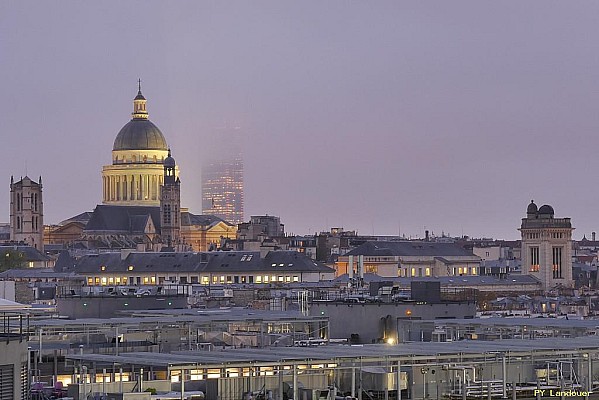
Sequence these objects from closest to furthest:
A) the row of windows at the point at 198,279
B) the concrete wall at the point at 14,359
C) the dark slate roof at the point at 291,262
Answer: the concrete wall at the point at 14,359
the row of windows at the point at 198,279
the dark slate roof at the point at 291,262

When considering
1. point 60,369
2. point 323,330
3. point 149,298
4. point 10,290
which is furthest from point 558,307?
point 60,369

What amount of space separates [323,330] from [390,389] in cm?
3037

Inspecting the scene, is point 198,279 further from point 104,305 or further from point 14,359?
point 14,359

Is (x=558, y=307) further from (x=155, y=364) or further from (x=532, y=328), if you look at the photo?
(x=155, y=364)

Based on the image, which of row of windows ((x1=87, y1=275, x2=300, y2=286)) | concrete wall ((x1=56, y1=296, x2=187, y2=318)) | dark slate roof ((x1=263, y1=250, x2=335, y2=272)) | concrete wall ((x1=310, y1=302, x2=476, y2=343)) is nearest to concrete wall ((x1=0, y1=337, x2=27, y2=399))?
concrete wall ((x1=310, y1=302, x2=476, y2=343))

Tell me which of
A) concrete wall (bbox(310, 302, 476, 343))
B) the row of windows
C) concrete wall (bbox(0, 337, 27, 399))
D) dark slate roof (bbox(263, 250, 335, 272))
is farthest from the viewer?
dark slate roof (bbox(263, 250, 335, 272))

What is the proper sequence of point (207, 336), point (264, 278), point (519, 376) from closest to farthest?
point (519, 376) → point (207, 336) → point (264, 278)

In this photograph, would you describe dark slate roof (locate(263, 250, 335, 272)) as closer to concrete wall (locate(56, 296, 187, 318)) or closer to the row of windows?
the row of windows

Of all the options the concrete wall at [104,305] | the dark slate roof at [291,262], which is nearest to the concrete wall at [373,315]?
the concrete wall at [104,305]

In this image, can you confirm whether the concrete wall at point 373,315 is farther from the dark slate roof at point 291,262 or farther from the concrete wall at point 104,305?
the dark slate roof at point 291,262

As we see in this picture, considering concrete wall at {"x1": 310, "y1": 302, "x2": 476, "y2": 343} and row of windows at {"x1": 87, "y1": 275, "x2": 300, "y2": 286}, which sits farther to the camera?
row of windows at {"x1": 87, "y1": 275, "x2": 300, "y2": 286}

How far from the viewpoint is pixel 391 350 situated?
46.8 metres

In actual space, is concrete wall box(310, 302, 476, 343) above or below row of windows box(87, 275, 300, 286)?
below

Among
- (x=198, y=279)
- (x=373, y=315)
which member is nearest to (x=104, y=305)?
(x=373, y=315)
